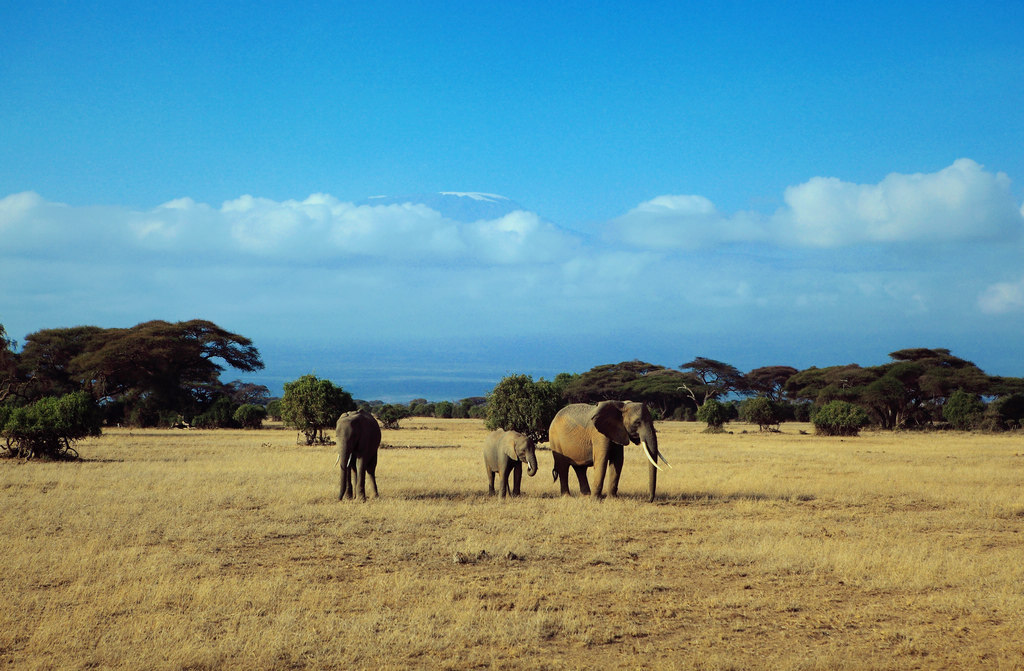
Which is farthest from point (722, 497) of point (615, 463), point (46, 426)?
point (46, 426)

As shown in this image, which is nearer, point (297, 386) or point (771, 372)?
point (297, 386)

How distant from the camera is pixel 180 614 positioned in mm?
8414

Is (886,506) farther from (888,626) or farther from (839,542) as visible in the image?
(888,626)

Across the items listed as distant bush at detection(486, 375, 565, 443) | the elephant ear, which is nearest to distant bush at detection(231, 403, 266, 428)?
distant bush at detection(486, 375, 565, 443)

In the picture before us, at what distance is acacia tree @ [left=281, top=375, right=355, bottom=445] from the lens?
35594 millimetres

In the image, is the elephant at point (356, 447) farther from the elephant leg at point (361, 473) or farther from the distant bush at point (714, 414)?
the distant bush at point (714, 414)

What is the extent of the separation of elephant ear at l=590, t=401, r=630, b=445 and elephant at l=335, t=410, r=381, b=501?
446 centimetres

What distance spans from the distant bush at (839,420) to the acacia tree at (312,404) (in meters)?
26.0

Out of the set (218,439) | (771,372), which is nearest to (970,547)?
(218,439)

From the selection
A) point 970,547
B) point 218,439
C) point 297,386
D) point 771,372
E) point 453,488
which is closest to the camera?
point 970,547

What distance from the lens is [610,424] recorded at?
17.2 meters

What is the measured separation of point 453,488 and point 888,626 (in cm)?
1220

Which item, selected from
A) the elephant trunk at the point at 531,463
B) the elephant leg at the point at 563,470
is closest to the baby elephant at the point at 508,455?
the elephant trunk at the point at 531,463

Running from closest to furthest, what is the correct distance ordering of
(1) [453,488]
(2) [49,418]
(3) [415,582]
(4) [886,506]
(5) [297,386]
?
1. (3) [415,582]
2. (4) [886,506]
3. (1) [453,488]
4. (2) [49,418]
5. (5) [297,386]
